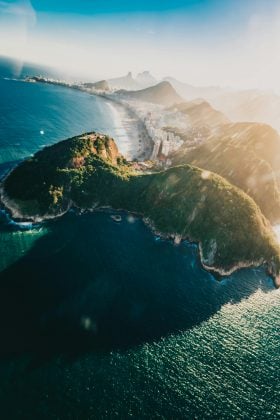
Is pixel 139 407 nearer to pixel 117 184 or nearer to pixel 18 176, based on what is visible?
pixel 117 184

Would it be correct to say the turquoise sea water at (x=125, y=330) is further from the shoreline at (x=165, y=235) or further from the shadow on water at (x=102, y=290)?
the shoreline at (x=165, y=235)

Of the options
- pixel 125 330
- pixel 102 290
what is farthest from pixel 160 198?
pixel 125 330

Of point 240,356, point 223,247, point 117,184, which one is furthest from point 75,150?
point 240,356

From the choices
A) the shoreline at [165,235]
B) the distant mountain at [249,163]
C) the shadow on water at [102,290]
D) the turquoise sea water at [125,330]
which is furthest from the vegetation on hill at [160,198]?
the distant mountain at [249,163]

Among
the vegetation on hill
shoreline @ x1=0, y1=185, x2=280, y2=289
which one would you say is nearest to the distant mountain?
the vegetation on hill

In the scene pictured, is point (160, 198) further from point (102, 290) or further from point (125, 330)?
point (125, 330)

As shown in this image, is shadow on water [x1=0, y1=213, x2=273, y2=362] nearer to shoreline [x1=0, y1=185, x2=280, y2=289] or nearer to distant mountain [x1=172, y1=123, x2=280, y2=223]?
shoreline [x1=0, y1=185, x2=280, y2=289]
